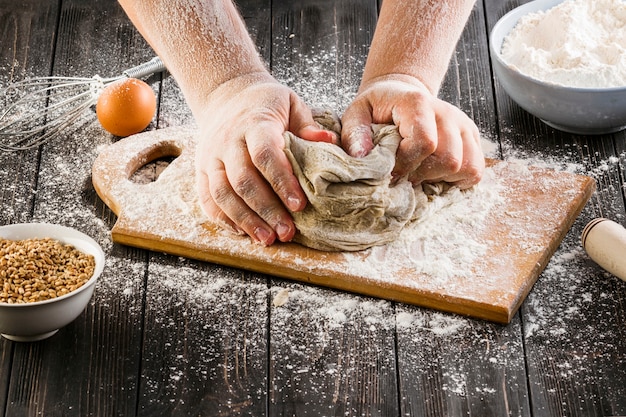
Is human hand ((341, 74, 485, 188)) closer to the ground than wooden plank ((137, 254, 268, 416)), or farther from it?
farther from it

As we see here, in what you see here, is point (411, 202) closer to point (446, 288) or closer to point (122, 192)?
point (446, 288)

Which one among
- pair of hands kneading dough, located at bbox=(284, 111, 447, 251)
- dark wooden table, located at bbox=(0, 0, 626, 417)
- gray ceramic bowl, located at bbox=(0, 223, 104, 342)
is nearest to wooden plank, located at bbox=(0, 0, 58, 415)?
dark wooden table, located at bbox=(0, 0, 626, 417)

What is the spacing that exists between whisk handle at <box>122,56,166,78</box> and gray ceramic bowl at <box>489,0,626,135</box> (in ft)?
2.76

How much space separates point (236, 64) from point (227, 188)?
31cm

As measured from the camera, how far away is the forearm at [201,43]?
6.71ft

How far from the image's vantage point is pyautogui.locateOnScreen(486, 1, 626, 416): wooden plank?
1604mm

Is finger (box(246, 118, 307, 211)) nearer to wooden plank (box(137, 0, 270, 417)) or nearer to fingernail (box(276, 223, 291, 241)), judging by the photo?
fingernail (box(276, 223, 291, 241))

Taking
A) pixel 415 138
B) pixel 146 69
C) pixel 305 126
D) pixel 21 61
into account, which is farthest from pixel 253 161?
pixel 21 61

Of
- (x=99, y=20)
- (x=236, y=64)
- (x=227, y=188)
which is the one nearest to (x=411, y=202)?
(x=227, y=188)

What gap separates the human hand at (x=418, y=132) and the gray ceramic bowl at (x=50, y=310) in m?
0.53

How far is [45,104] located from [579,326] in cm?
142

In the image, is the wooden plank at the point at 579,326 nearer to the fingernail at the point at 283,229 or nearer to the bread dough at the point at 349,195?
the bread dough at the point at 349,195

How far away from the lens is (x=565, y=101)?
83.9 inches

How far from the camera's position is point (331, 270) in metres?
1.81
